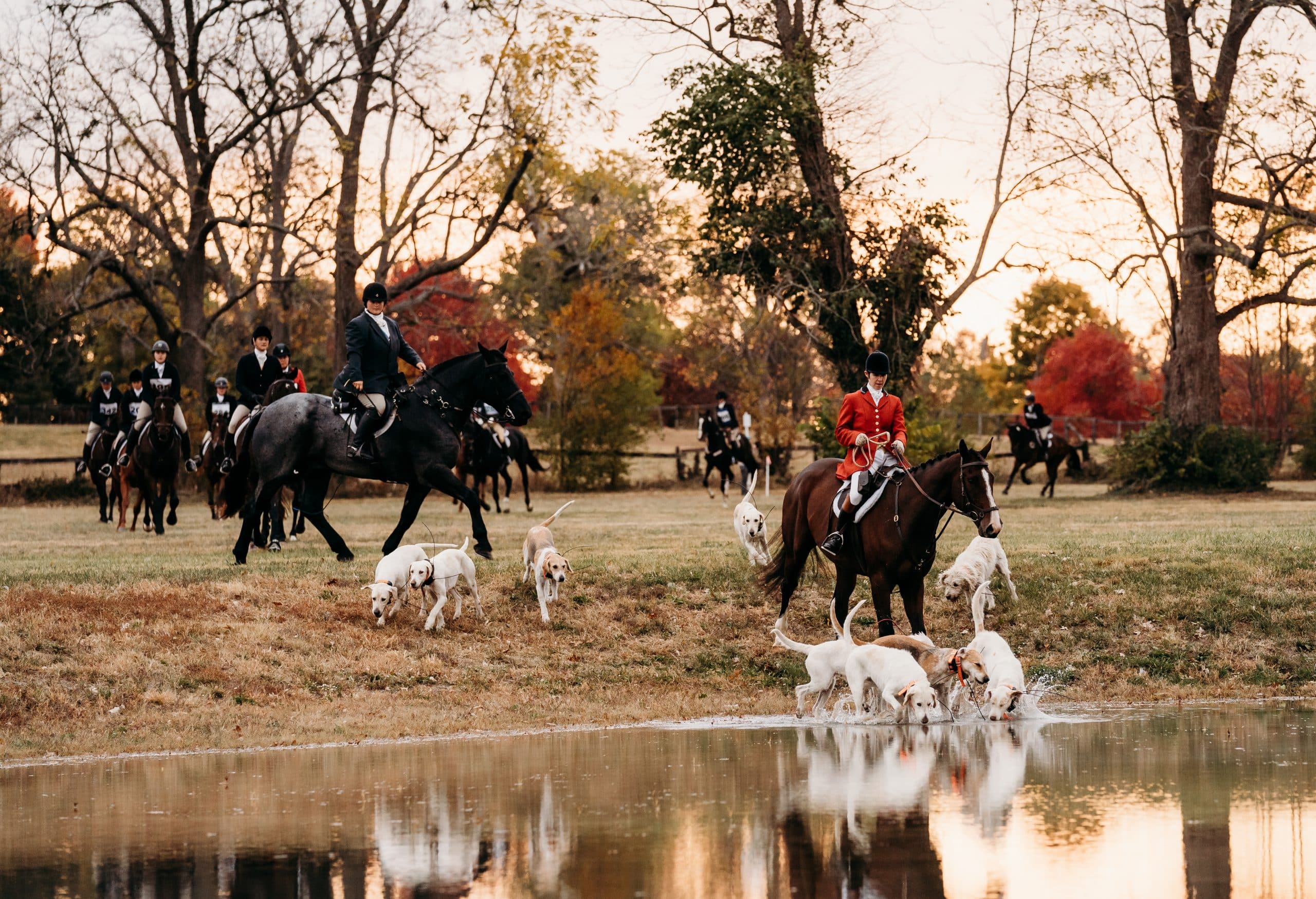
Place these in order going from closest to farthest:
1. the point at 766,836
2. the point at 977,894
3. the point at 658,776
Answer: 1. the point at 977,894
2. the point at 766,836
3. the point at 658,776

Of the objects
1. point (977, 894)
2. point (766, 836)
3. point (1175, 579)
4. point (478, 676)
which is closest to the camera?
point (977, 894)

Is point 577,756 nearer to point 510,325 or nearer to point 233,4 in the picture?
point 233,4

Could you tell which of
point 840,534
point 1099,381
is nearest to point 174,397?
point 840,534

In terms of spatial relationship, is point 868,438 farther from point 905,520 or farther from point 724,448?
point 724,448

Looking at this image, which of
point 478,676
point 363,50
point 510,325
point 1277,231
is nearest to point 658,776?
point 478,676

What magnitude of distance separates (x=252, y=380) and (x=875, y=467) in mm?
8957

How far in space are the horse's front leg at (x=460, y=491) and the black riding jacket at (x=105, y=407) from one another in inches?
407

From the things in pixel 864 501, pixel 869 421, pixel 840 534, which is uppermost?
pixel 869 421

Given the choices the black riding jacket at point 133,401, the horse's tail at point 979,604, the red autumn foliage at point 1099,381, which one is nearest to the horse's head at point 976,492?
the horse's tail at point 979,604

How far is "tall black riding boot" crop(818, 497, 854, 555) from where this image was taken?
1364 cm

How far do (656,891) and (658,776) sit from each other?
9.80ft

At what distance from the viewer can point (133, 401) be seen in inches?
956

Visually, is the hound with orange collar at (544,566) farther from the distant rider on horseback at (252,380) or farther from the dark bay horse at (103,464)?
the dark bay horse at (103,464)

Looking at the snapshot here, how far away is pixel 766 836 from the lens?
7.73 m
